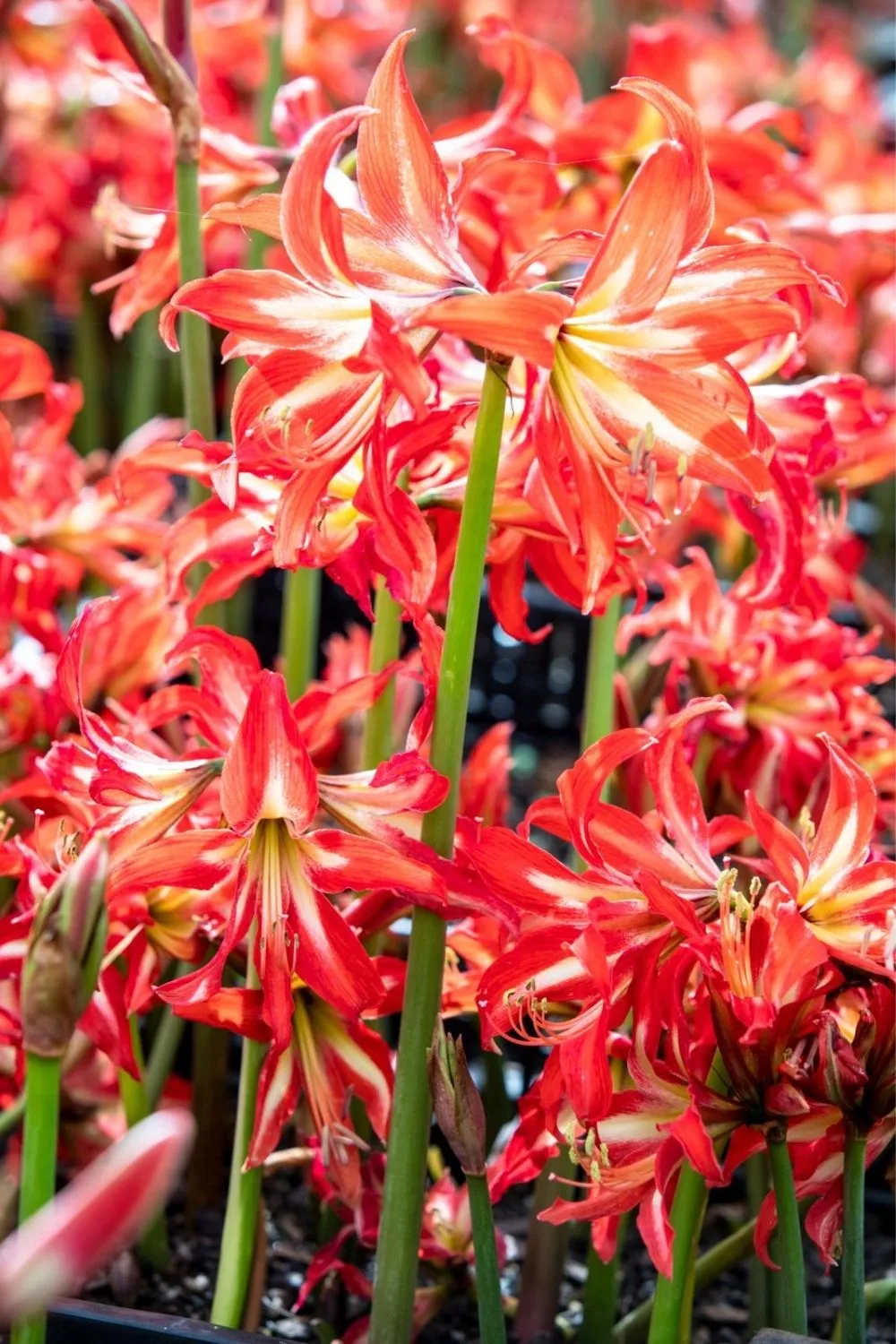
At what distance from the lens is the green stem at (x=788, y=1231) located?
680mm

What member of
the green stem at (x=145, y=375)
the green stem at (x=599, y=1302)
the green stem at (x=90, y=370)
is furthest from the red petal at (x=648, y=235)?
the green stem at (x=90, y=370)

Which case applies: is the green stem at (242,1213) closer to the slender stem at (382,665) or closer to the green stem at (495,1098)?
the slender stem at (382,665)

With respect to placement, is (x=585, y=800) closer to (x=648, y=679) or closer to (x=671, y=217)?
(x=671, y=217)

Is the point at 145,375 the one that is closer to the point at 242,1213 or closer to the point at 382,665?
the point at 382,665

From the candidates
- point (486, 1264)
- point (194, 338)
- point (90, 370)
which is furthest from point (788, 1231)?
point (90, 370)

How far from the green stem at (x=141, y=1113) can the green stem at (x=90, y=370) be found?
1255 mm

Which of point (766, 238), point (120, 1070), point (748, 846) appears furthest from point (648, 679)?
point (120, 1070)

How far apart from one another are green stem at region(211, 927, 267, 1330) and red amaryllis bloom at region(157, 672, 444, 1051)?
0.26 ft

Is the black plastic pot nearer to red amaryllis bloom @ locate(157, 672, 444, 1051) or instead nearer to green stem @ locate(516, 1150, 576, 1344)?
red amaryllis bloom @ locate(157, 672, 444, 1051)

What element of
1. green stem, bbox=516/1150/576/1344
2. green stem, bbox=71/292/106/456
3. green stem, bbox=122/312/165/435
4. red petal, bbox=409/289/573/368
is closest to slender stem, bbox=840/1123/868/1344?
green stem, bbox=516/1150/576/1344

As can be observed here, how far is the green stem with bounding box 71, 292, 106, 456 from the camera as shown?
205cm

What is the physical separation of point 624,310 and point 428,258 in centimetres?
9

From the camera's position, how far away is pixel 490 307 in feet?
1.93

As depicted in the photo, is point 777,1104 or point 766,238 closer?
point 777,1104
